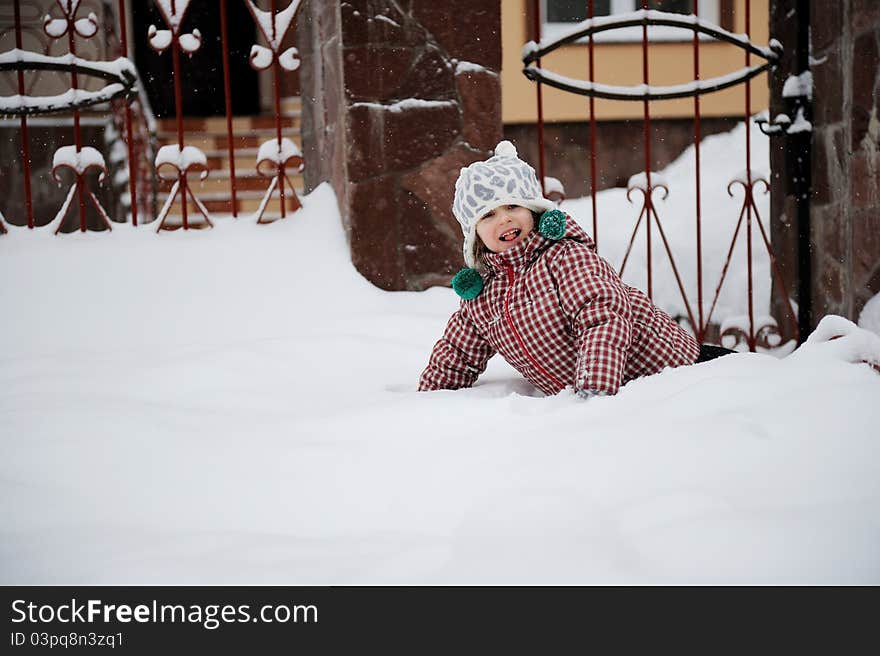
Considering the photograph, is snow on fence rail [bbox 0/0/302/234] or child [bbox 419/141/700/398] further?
snow on fence rail [bbox 0/0/302/234]

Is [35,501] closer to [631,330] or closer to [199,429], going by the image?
[199,429]

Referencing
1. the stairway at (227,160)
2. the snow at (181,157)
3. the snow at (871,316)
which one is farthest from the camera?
the stairway at (227,160)

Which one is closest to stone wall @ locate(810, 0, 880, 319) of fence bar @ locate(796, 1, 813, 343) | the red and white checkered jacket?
fence bar @ locate(796, 1, 813, 343)

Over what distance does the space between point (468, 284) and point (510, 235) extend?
0.56 feet

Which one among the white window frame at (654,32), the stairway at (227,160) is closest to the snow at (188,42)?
the stairway at (227,160)

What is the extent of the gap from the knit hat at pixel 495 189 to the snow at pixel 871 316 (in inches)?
57.7

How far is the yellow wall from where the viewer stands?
7.44 metres

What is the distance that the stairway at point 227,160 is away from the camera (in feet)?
22.2

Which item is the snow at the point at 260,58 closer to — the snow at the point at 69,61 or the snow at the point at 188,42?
the snow at the point at 188,42

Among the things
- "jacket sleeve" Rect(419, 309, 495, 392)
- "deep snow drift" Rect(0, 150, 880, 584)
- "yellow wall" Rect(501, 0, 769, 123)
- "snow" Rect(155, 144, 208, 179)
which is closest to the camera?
"deep snow drift" Rect(0, 150, 880, 584)

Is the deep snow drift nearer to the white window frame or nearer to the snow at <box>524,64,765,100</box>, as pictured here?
the snow at <box>524,64,765,100</box>

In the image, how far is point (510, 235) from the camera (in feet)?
6.46

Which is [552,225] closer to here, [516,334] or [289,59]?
[516,334]
